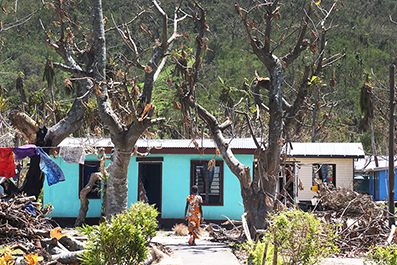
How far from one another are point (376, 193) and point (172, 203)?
16096mm

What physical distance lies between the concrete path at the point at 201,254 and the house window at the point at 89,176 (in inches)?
184

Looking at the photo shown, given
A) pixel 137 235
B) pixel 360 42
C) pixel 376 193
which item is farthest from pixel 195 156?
pixel 360 42

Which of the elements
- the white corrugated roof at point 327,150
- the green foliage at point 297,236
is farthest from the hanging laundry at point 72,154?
the white corrugated roof at point 327,150

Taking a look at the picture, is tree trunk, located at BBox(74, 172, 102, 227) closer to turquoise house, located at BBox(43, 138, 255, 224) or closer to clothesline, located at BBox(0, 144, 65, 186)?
turquoise house, located at BBox(43, 138, 255, 224)

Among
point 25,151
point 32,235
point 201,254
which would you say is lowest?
point 201,254

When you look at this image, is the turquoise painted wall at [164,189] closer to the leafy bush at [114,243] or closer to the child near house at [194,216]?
the child near house at [194,216]

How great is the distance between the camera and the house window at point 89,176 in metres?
17.1

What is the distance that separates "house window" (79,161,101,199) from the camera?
17062 mm

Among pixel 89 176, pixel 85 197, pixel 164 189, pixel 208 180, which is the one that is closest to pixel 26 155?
pixel 85 197

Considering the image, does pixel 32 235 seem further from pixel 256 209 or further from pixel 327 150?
pixel 327 150

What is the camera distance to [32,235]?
35.6 ft

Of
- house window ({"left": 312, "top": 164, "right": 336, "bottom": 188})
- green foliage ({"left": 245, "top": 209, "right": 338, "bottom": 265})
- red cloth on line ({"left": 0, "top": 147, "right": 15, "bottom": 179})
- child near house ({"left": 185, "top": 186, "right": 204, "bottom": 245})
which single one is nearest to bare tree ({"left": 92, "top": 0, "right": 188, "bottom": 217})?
child near house ({"left": 185, "top": 186, "right": 204, "bottom": 245})

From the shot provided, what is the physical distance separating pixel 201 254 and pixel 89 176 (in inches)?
325

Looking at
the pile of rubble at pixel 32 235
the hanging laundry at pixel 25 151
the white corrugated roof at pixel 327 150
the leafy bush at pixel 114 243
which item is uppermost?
the white corrugated roof at pixel 327 150
